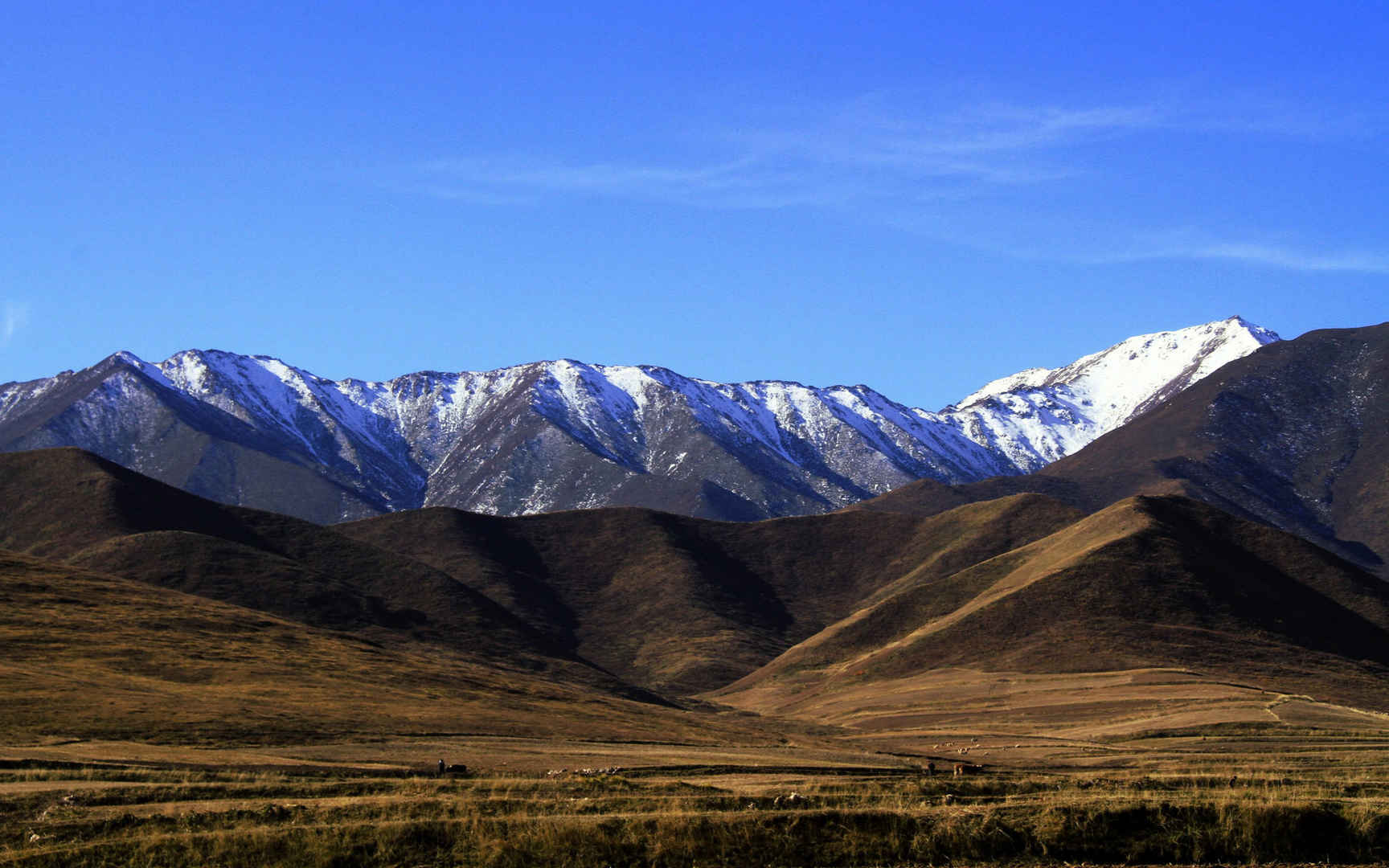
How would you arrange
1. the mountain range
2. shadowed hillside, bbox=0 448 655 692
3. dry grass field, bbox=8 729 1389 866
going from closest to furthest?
1. dry grass field, bbox=8 729 1389 866
2. the mountain range
3. shadowed hillside, bbox=0 448 655 692

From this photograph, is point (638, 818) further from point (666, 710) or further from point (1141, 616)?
point (1141, 616)

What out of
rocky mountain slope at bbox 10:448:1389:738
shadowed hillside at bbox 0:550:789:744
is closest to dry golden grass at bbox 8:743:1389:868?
shadowed hillside at bbox 0:550:789:744

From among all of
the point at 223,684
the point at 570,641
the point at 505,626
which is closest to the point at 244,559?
the point at 505,626

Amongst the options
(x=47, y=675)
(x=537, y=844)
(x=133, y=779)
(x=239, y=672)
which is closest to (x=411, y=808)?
(x=537, y=844)

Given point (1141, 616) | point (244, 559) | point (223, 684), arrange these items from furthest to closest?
point (244, 559) → point (1141, 616) → point (223, 684)

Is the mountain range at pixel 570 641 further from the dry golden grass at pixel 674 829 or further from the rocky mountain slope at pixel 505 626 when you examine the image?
the dry golden grass at pixel 674 829

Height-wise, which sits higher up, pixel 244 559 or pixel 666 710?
pixel 244 559

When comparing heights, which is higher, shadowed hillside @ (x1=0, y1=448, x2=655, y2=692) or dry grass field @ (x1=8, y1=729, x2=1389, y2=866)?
shadowed hillside @ (x1=0, y1=448, x2=655, y2=692)

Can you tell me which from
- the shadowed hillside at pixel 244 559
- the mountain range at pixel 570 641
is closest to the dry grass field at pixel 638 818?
the mountain range at pixel 570 641

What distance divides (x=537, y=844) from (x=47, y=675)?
5412cm

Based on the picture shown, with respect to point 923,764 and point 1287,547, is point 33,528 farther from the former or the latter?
point 1287,547

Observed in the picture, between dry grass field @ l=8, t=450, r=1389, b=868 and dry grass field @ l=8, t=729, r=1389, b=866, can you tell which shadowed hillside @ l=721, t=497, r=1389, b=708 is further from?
dry grass field @ l=8, t=729, r=1389, b=866

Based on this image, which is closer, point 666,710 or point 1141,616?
point 666,710

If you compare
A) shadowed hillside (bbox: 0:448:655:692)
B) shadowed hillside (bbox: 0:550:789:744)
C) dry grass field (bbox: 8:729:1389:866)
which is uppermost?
shadowed hillside (bbox: 0:448:655:692)
